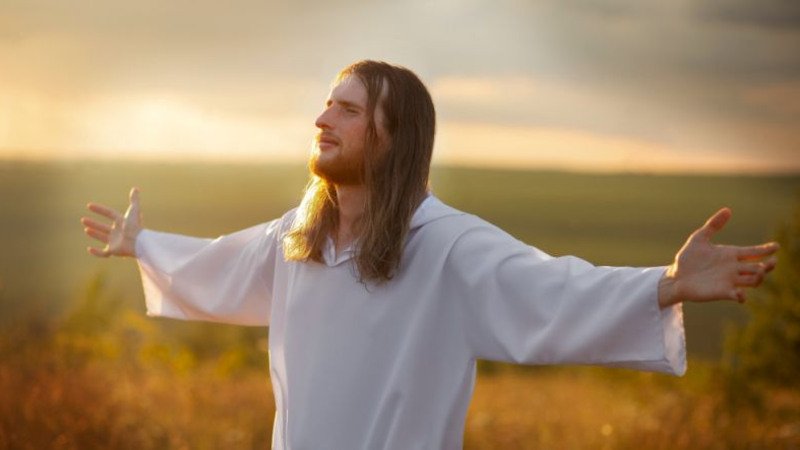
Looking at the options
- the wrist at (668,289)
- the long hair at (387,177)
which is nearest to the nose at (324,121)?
the long hair at (387,177)

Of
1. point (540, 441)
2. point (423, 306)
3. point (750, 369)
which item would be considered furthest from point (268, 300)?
point (750, 369)

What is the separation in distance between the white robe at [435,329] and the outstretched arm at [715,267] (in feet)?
0.31

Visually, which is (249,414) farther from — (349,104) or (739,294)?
(739,294)

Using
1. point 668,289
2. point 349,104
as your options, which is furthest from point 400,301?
point 668,289

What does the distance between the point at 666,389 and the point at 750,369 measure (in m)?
0.66

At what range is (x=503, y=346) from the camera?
291 centimetres

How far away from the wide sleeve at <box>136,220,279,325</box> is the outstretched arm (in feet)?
4.78

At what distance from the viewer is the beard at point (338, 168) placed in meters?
3.09

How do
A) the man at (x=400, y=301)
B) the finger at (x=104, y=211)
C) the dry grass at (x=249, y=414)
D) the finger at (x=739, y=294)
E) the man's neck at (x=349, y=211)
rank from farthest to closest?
1. the dry grass at (x=249, y=414)
2. the finger at (x=104, y=211)
3. the man's neck at (x=349, y=211)
4. the man at (x=400, y=301)
5. the finger at (x=739, y=294)

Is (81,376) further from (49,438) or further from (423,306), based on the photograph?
(423,306)

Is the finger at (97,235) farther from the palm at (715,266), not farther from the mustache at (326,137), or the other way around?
the palm at (715,266)

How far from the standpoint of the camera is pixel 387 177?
3.11 meters

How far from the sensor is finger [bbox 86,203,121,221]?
12.7 ft

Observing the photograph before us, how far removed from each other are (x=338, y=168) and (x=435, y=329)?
0.53 m
